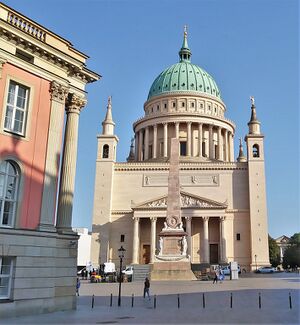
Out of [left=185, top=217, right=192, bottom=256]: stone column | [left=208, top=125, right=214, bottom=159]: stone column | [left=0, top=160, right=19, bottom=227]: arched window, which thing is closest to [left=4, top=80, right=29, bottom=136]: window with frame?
[left=0, top=160, right=19, bottom=227]: arched window

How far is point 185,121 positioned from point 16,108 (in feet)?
216

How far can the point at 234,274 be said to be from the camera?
4550 centimetres

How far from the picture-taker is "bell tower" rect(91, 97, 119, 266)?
67875 mm

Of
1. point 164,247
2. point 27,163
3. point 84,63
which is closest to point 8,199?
point 27,163

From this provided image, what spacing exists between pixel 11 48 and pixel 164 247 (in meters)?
29.3

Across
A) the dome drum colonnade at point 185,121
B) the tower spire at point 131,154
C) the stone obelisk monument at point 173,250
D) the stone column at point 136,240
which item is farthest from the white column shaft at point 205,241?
the tower spire at point 131,154

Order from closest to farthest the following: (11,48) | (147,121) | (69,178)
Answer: (11,48)
(69,178)
(147,121)

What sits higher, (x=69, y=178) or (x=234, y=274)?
(x=69, y=178)

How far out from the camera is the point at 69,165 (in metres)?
21.0

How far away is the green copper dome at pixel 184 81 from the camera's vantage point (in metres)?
87.6

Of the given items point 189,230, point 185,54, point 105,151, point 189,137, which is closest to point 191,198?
point 189,230

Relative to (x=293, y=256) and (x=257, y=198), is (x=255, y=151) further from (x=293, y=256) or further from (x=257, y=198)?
(x=293, y=256)

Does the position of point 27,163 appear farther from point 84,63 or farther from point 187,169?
point 187,169

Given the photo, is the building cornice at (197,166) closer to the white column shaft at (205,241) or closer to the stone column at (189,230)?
the white column shaft at (205,241)
